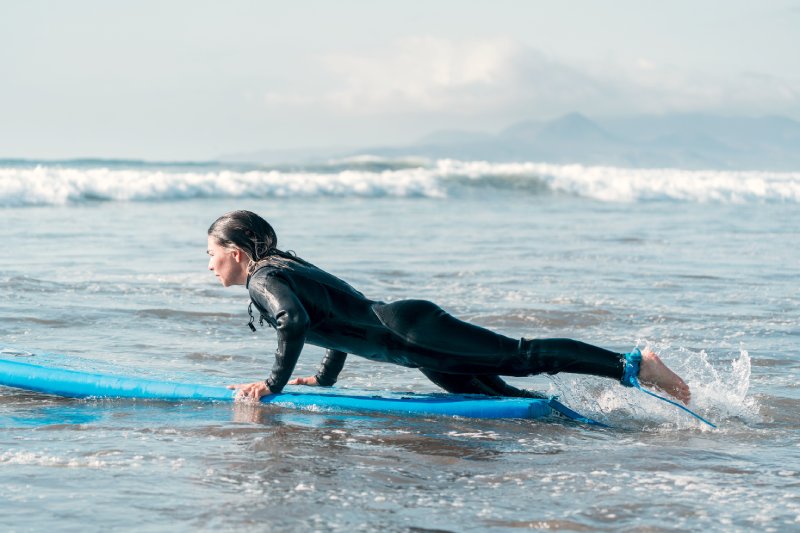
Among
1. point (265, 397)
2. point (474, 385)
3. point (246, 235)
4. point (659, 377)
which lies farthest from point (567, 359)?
point (246, 235)

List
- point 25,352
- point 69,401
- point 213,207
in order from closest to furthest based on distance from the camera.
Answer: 1. point 69,401
2. point 25,352
3. point 213,207

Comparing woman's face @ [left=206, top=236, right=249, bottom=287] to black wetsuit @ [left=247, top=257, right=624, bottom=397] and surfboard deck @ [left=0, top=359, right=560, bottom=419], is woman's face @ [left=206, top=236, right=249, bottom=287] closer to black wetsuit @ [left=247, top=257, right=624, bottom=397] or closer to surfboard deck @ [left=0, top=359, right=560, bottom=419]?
black wetsuit @ [left=247, top=257, right=624, bottom=397]

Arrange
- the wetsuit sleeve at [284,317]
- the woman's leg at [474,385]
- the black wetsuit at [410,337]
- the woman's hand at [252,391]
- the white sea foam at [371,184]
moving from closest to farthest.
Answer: the wetsuit sleeve at [284,317] < the black wetsuit at [410,337] < the woman's hand at [252,391] < the woman's leg at [474,385] < the white sea foam at [371,184]

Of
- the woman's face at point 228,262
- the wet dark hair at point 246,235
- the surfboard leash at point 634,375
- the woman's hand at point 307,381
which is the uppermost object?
the wet dark hair at point 246,235

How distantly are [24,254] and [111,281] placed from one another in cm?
271

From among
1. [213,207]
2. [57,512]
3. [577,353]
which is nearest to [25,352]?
[57,512]

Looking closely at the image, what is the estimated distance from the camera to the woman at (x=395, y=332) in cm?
516

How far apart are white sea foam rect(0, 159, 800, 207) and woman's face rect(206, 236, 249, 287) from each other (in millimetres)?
17277

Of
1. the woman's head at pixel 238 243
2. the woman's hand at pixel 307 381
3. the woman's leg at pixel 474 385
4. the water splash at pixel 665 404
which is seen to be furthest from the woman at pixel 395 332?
the woman's hand at pixel 307 381

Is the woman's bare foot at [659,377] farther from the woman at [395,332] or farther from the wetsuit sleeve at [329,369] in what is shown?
the wetsuit sleeve at [329,369]

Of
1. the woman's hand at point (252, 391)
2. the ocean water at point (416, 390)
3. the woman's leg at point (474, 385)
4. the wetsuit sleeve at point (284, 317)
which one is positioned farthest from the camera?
the woman's leg at point (474, 385)

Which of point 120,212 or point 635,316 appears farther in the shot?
point 120,212

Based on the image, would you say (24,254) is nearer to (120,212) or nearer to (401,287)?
(401,287)

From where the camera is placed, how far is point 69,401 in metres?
5.58
